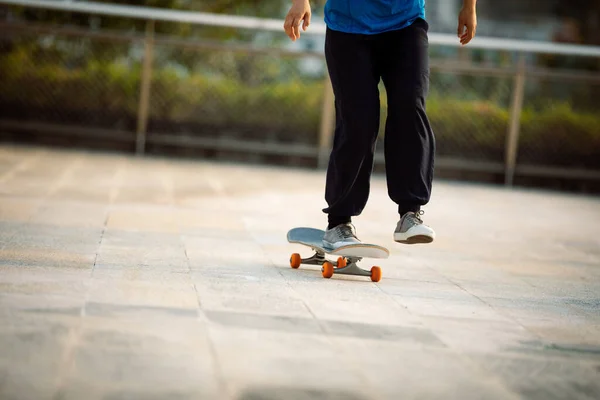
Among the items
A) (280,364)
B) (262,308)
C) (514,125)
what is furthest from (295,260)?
(514,125)

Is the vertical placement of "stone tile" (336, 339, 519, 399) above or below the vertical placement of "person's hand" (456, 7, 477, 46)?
below

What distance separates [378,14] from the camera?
3752mm

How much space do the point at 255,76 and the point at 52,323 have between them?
6877 millimetres

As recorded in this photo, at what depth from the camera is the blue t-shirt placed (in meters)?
3.75

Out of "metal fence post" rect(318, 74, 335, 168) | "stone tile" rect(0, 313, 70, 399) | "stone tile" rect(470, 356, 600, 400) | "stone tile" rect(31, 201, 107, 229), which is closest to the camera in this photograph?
"stone tile" rect(0, 313, 70, 399)

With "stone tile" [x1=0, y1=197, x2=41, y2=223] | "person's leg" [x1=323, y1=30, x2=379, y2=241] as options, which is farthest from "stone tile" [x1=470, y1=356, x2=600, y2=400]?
"stone tile" [x1=0, y1=197, x2=41, y2=223]

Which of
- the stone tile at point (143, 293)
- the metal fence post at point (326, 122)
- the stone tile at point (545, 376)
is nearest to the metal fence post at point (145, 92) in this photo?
the metal fence post at point (326, 122)

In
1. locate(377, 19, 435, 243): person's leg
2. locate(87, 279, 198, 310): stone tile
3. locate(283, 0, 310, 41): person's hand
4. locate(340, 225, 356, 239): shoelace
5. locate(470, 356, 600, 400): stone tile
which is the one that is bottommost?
locate(87, 279, 198, 310): stone tile

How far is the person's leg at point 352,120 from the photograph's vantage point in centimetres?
374

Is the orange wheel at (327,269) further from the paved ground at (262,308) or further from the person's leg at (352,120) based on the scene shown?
the person's leg at (352,120)

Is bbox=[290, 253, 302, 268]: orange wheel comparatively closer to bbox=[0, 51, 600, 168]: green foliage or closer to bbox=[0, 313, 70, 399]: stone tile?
bbox=[0, 313, 70, 399]: stone tile

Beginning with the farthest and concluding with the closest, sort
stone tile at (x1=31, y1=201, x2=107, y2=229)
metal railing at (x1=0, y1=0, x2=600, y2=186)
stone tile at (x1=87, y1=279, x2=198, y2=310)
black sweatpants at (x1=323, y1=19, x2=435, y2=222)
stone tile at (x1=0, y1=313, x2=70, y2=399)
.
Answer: metal railing at (x1=0, y1=0, x2=600, y2=186)
stone tile at (x1=31, y1=201, x2=107, y2=229)
black sweatpants at (x1=323, y1=19, x2=435, y2=222)
stone tile at (x1=87, y1=279, x2=198, y2=310)
stone tile at (x1=0, y1=313, x2=70, y2=399)

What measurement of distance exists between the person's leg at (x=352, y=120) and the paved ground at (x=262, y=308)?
32 centimetres

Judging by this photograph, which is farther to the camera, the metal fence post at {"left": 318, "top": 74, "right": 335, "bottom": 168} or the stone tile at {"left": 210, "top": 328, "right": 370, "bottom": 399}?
the metal fence post at {"left": 318, "top": 74, "right": 335, "bottom": 168}
